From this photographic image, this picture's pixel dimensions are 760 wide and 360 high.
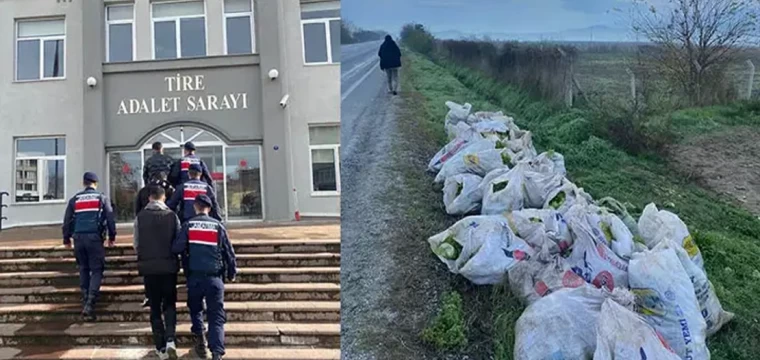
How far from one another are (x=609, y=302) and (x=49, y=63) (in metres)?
4.04

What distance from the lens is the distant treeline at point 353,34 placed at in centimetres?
128

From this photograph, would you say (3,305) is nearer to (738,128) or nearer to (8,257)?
(8,257)

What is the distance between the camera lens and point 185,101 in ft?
14.5

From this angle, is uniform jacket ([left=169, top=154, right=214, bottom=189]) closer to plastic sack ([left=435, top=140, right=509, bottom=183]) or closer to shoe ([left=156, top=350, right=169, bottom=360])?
shoe ([left=156, top=350, right=169, bottom=360])

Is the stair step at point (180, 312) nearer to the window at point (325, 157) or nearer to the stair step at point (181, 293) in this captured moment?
the stair step at point (181, 293)

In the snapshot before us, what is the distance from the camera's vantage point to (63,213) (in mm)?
3719

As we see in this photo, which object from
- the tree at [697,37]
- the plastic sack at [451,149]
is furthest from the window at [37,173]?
the tree at [697,37]

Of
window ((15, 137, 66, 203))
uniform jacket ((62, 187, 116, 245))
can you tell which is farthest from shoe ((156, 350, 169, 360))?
window ((15, 137, 66, 203))

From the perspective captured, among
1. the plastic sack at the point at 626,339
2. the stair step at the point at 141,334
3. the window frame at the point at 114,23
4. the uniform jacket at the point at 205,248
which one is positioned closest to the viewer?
the plastic sack at the point at 626,339

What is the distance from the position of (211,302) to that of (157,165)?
39.7 inches

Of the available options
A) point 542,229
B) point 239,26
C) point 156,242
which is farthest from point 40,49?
point 542,229

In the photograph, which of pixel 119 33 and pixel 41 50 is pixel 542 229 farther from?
pixel 119 33

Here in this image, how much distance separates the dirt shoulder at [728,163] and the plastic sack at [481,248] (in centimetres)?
39

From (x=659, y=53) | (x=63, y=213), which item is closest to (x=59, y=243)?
(x=63, y=213)
